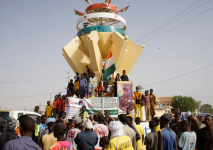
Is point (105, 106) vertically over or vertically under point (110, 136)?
over

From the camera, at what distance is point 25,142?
2850 mm

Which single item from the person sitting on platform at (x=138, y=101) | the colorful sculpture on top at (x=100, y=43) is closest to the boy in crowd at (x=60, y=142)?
the person sitting on platform at (x=138, y=101)

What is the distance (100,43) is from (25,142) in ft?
46.1

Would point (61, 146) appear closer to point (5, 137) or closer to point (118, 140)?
point (118, 140)

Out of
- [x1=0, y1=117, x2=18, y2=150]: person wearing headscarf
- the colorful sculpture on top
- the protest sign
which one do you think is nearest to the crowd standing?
[x1=0, y1=117, x2=18, y2=150]: person wearing headscarf

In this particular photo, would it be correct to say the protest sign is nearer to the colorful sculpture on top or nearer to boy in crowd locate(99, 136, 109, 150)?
the colorful sculpture on top

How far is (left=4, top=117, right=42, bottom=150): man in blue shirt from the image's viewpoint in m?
2.77

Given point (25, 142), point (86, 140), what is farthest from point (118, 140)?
point (25, 142)

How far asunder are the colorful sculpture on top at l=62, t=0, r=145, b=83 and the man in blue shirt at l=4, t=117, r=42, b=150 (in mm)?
12257

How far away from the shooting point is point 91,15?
16016 mm

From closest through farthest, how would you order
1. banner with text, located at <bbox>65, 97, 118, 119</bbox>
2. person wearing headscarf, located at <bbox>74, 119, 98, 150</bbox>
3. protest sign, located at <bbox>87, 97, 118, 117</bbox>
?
person wearing headscarf, located at <bbox>74, 119, 98, 150</bbox> → banner with text, located at <bbox>65, 97, 118, 119</bbox> → protest sign, located at <bbox>87, 97, 118, 117</bbox>

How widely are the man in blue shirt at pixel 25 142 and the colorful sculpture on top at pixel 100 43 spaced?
12.3m

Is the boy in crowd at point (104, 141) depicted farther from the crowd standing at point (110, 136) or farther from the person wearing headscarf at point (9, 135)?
the person wearing headscarf at point (9, 135)

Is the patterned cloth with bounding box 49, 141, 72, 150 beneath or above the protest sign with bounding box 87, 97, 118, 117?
beneath
